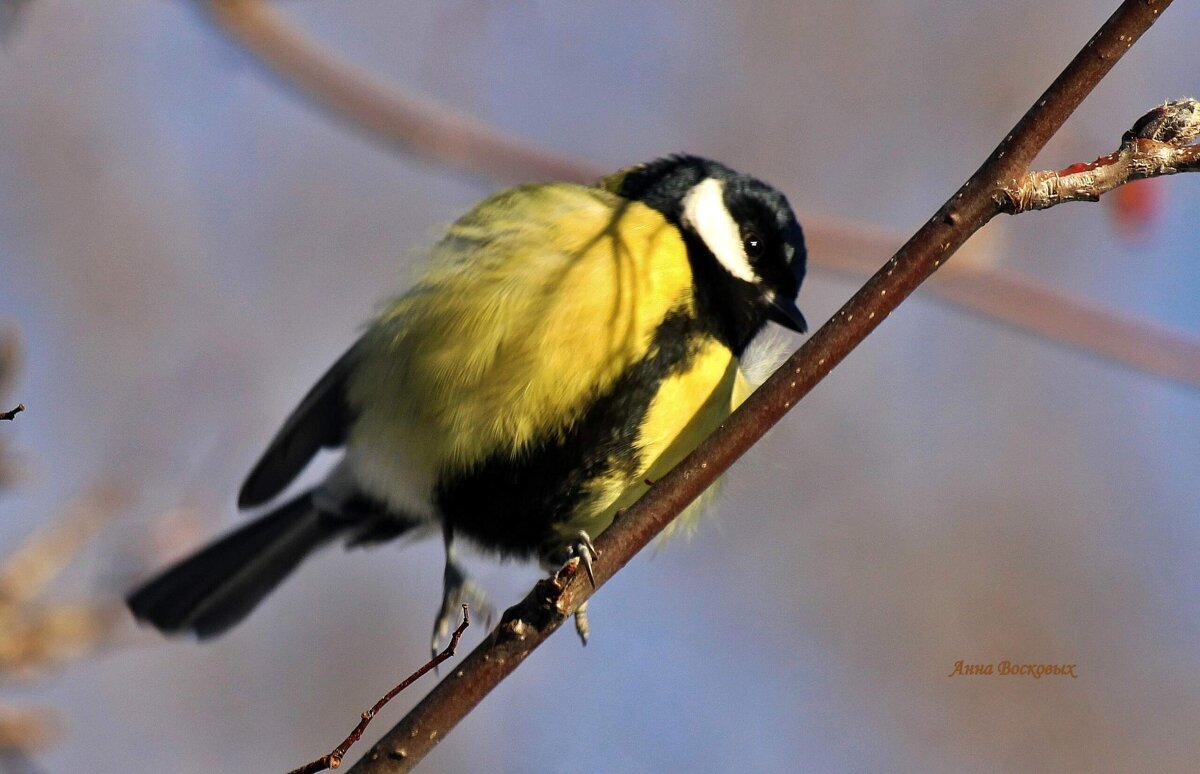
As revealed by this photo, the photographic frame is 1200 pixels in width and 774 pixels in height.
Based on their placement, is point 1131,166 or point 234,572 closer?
point 1131,166

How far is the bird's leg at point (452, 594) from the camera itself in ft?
7.68

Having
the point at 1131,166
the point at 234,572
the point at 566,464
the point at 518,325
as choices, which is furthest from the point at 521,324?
the point at 234,572

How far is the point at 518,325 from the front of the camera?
2.01m

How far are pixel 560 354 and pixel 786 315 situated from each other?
0.51m

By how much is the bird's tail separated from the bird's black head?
3.75 ft

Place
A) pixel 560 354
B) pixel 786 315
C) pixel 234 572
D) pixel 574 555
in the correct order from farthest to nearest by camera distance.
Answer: pixel 234 572 < pixel 786 315 < pixel 560 354 < pixel 574 555

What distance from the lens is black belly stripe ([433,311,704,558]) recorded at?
2.03m

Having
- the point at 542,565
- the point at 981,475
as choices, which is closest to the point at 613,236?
the point at 542,565

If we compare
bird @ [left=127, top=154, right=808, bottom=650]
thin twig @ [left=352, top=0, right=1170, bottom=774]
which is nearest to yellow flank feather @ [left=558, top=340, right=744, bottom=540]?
bird @ [left=127, top=154, right=808, bottom=650]

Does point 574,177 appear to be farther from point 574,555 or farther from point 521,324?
point 574,555

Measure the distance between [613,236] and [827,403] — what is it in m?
1.96

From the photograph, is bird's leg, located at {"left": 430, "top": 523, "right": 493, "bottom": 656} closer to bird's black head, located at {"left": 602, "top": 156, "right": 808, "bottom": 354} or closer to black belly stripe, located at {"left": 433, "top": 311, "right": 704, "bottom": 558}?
black belly stripe, located at {"left": 433, "top": 311, "right": 704, "bottom": 558}

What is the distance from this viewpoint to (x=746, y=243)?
2.32 meters

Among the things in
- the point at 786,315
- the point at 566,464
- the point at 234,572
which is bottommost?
the point at 234,572
